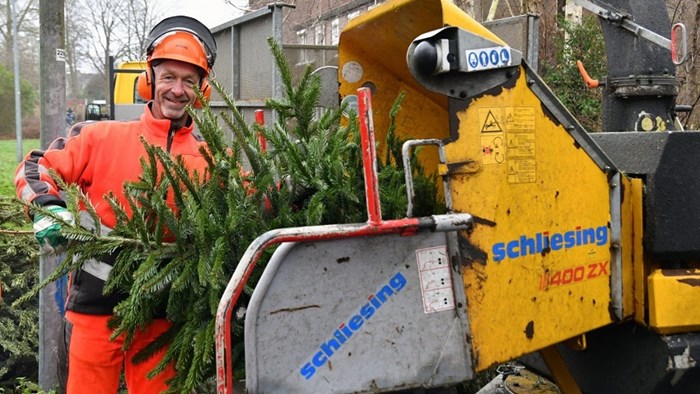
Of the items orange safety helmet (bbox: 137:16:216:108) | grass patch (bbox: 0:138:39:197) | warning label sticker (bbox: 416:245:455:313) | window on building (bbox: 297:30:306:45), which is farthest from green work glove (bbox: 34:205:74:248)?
window on building (bbox: 297:30:306:45)

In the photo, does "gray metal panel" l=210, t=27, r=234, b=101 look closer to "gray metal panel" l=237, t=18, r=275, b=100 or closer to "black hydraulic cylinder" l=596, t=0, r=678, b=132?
"gray metal panel" l=237, t=18, r=275, b=100

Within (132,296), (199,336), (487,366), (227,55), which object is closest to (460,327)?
(487,366)

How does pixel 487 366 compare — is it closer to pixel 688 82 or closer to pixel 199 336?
pixel 199 336

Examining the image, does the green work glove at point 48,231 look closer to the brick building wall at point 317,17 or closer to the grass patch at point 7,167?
the grass patch at point 7,167

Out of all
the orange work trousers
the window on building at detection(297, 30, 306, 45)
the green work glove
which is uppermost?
the window on building at detection(297, 30, 306, 45)

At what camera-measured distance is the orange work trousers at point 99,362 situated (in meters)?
2.96

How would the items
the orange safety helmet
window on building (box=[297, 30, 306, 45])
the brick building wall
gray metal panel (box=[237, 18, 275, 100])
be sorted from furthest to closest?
window on building (box=[297, 30, 306, 45])
the brick building wall
gray metal panel (box=[237, 18, 275, 100])
the orange safety helmet

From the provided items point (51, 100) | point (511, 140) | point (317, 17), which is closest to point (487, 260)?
point (511, 140)

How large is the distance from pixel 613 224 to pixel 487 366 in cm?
83

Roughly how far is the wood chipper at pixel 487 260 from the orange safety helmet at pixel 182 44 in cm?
70

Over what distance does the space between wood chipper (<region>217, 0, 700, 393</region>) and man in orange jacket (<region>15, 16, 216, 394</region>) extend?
809 mm

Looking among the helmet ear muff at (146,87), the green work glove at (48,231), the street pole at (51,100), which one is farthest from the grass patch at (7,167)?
the green work glove at (48,231)

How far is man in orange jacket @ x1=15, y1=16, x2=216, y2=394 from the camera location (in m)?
2.92

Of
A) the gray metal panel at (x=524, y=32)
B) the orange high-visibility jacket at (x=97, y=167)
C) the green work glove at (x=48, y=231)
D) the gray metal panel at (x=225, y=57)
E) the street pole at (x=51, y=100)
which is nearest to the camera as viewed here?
the green work glove at (x=48, y=231)
